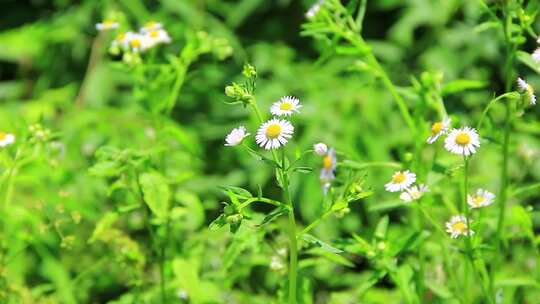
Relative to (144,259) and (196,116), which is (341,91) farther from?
(144,259)

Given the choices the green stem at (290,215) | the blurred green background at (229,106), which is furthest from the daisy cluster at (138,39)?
the green stem at (290,215)

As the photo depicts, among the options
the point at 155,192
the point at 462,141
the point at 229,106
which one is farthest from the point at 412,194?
the point at 229,106

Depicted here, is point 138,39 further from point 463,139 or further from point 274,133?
point 463,139

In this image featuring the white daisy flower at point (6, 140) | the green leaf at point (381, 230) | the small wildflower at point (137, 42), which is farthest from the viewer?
the small wildflower at point (137, 42)

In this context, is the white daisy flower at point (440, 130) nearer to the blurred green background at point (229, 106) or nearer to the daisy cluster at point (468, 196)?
the daisy cluster at point (468, 196)

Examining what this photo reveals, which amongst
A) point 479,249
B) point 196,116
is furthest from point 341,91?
point 479,249

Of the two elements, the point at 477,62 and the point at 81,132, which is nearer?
the point at 81,132

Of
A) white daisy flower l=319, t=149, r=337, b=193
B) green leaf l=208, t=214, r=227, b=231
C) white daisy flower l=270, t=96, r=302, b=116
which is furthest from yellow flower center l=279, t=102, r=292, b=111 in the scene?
white daisy flower l=319, t=149, r=337, b=193
